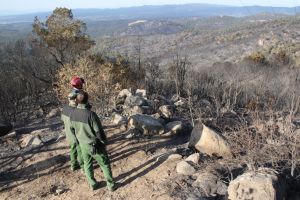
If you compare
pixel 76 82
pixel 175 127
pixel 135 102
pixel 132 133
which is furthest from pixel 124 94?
pixel 76 82

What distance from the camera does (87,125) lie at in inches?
262

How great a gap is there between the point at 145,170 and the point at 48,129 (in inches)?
148

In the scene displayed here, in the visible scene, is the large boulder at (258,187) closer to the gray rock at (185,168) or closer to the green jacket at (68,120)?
the gray rock at (185,168)

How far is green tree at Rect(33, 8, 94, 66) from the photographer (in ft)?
66.9

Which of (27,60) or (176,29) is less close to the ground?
(27,60)

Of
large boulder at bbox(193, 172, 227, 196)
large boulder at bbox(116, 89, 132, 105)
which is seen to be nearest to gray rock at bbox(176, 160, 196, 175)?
large boulder at bbox(193, 172, 227, 196)

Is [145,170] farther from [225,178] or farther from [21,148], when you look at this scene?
[21,148]

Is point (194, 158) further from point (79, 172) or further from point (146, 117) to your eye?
point (146, 117)

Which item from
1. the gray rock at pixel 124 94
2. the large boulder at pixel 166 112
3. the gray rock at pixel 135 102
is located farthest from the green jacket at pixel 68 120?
the gray rock at pixel 124 94

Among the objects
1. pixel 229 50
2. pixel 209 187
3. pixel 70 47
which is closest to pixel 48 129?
pixel 209 187

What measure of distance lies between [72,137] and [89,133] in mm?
699

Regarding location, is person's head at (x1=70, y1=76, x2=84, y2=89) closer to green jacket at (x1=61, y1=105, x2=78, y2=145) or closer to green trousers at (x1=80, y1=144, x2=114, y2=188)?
green jacket at (x1=61, y1=105, x2=78, y2=145)

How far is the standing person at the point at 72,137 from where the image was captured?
7.09 metres

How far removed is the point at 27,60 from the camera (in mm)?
23141
